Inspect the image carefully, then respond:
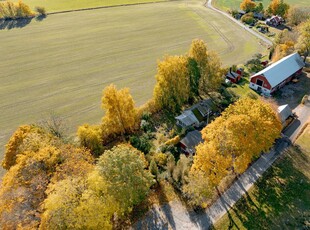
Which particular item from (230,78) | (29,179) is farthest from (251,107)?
(29,179)

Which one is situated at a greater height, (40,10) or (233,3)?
(40,10)

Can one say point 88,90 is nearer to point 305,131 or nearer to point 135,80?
point 135,80

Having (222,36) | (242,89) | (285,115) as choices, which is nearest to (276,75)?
(242,89)

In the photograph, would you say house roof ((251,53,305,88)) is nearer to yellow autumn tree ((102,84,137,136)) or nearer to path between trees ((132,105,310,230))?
path between trees ((132,105,310,230))

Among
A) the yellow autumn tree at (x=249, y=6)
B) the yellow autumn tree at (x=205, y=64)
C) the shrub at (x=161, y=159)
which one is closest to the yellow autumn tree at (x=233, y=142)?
the shrub at (x=161, y=159)

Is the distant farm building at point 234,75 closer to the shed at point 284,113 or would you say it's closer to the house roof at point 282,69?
the house roof at point 282,69

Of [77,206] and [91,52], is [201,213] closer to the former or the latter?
[77,206]
